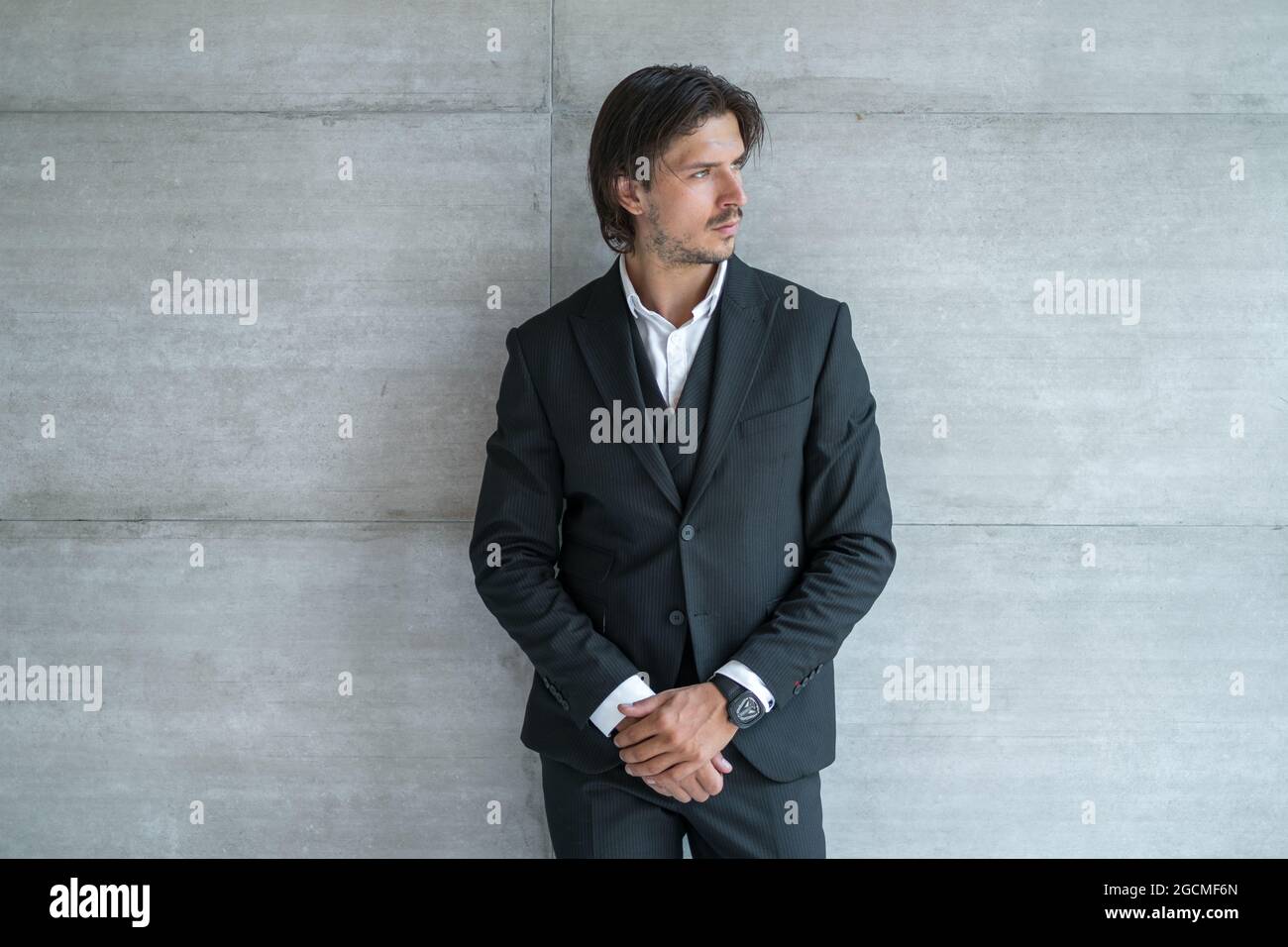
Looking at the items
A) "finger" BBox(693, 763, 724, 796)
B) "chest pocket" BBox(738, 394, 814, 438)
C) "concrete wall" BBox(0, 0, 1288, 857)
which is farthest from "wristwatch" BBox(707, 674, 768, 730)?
"concrete wall" BBox(0, 0, 1288, 857)

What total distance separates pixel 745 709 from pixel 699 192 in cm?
102

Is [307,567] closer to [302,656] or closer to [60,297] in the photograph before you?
[302,656]

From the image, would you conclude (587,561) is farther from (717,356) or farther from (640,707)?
(717,356)

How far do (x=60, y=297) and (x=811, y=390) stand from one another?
6.27 feet

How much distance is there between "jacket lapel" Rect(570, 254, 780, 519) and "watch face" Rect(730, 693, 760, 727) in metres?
0.38

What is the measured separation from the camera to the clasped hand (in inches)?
75.0

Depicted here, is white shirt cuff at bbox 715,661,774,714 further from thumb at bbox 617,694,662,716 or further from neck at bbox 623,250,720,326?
neck at bbox 623,250,720,326

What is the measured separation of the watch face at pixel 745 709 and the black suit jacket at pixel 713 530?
5 centimetres

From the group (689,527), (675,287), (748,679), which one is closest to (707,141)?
(675,287)

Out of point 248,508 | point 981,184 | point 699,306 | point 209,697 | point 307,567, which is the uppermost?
point 981,184

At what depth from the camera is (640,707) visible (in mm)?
1926
